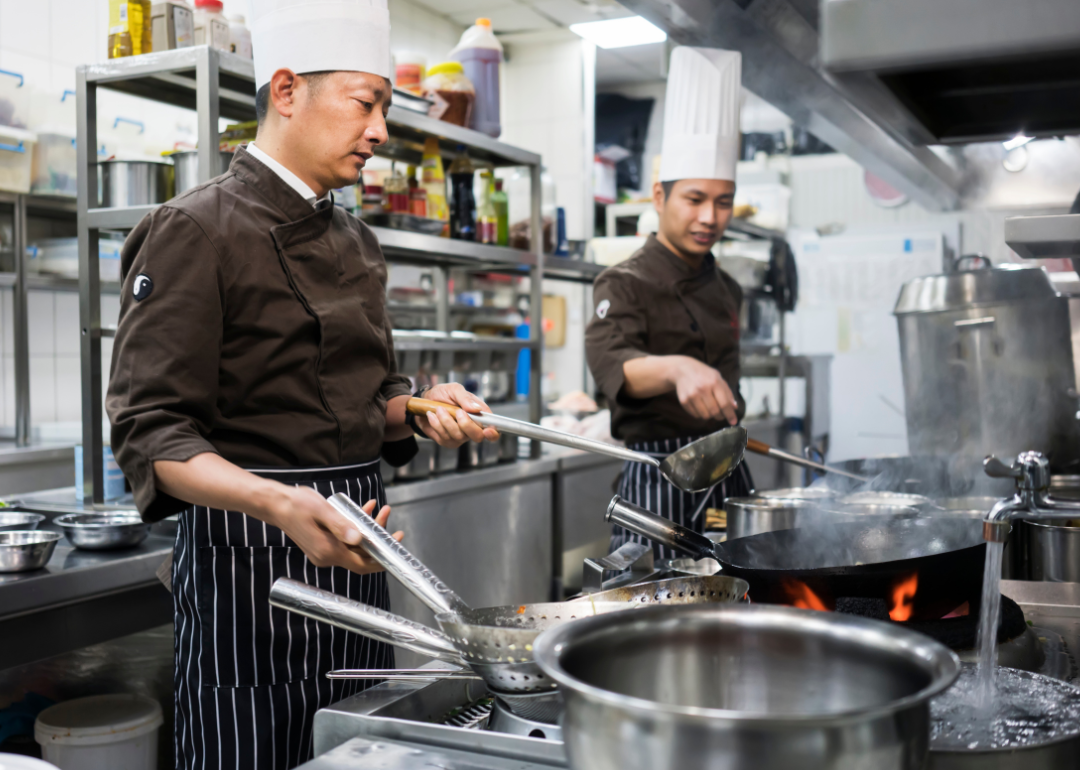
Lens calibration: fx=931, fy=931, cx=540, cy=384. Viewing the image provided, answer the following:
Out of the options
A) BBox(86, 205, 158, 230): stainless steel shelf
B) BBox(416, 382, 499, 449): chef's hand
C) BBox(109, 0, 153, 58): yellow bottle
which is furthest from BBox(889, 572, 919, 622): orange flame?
BBox(109, 0, 153, 58): yellow bottle

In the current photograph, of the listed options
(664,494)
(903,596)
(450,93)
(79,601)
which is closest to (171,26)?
(450,93)

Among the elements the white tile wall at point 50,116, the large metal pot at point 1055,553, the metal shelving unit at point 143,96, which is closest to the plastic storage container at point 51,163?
the white tile wall at point 50,116

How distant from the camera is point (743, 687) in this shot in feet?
2.46

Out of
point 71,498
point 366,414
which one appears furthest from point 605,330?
point 71,498

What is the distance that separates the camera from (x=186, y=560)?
1.46 meters

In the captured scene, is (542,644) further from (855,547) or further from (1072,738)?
(855,547)

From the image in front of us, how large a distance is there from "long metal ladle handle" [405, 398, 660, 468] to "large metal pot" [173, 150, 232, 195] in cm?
102

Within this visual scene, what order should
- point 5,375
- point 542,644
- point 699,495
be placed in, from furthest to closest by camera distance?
point 5,375 < point 699,495 < point 542,644

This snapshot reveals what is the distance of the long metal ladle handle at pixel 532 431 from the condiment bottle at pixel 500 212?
187cm

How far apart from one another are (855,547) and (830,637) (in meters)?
0.67

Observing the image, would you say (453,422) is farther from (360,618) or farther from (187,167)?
(187,167)

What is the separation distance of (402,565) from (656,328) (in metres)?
1.64

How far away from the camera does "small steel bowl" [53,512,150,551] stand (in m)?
1.93

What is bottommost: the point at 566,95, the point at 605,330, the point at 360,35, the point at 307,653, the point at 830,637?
the point at 307,653
